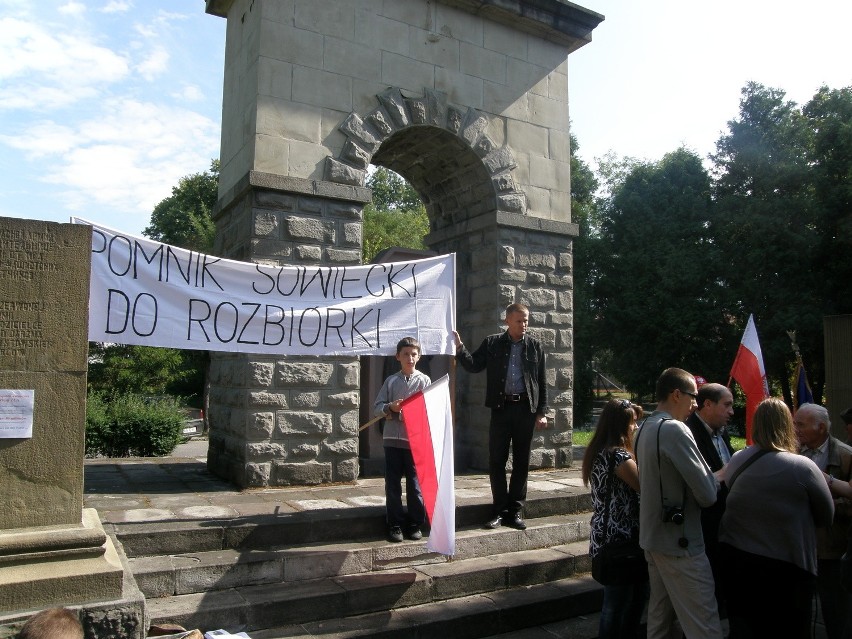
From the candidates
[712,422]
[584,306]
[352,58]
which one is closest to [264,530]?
[712,422]

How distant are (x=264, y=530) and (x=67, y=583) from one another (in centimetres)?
182

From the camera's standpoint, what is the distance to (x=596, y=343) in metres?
25.6

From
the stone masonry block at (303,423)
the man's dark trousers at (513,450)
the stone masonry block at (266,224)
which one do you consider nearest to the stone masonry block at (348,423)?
the stone masonry block at (303,423)

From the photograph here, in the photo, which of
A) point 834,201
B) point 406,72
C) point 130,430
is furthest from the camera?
point 834,201

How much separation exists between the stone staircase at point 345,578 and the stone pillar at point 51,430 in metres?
0.68

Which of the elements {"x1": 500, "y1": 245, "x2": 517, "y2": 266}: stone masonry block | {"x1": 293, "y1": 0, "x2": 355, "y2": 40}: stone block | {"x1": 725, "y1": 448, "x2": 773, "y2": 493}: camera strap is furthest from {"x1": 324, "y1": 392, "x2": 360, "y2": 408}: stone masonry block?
{"x1": 725, "y1": 448, "x2": 773, "y2": 493}: camera strap

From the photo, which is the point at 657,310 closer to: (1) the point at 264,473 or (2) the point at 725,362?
(2) the point at 725,362

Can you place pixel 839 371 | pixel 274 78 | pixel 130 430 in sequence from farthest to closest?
pixel 130 430, pixel 839 371, pixel 274 78

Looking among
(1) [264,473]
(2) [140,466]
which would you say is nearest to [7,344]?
(1) [264,473]

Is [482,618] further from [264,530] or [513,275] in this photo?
[513,275]

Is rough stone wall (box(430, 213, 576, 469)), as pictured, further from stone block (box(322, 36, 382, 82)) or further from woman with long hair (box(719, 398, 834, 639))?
woman with long hair (box(719, 398, 834, 639))

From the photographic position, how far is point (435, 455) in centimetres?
501

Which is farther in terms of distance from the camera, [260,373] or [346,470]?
[346,470]

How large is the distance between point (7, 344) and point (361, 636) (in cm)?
280
